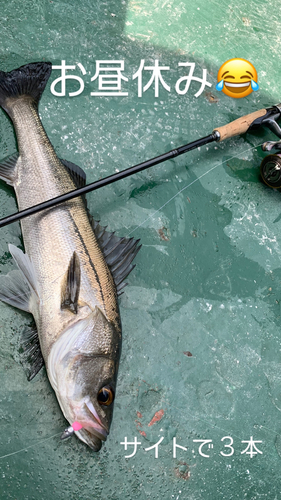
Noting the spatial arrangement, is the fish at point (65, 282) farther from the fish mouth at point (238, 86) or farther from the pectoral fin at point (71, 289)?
the fish mouth at point (238, 86)

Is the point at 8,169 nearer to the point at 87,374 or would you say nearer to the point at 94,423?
the point at 87,374

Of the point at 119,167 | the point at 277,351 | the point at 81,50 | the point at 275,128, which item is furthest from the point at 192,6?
the point at 277,351

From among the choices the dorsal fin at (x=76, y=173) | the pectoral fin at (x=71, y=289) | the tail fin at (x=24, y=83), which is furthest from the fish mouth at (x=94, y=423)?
the tail fin at (x=24, y=83)

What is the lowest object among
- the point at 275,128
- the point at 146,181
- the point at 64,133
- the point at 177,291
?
the point at 177,291

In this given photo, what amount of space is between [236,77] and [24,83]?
1.95m

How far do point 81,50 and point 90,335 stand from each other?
2.49m

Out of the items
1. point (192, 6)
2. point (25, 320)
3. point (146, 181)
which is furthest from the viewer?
point (192, 6)

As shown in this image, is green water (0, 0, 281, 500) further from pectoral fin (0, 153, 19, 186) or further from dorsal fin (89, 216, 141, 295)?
dorsal fin (89, 216, 141, 295)

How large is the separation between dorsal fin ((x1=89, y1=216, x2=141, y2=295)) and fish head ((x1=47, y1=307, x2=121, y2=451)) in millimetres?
334

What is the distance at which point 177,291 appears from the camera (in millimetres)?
3105

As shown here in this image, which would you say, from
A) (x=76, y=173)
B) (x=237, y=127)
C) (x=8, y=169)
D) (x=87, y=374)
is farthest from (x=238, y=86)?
(x=87, y=374)

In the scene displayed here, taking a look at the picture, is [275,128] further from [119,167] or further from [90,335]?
[90,335]

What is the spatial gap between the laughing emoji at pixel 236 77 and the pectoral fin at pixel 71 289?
2314 millimetres

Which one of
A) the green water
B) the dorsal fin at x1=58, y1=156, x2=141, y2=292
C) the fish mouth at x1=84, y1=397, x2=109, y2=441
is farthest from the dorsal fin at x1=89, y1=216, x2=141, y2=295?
the fish mouth at x1=84, y1=397, x2=109, y2=441
